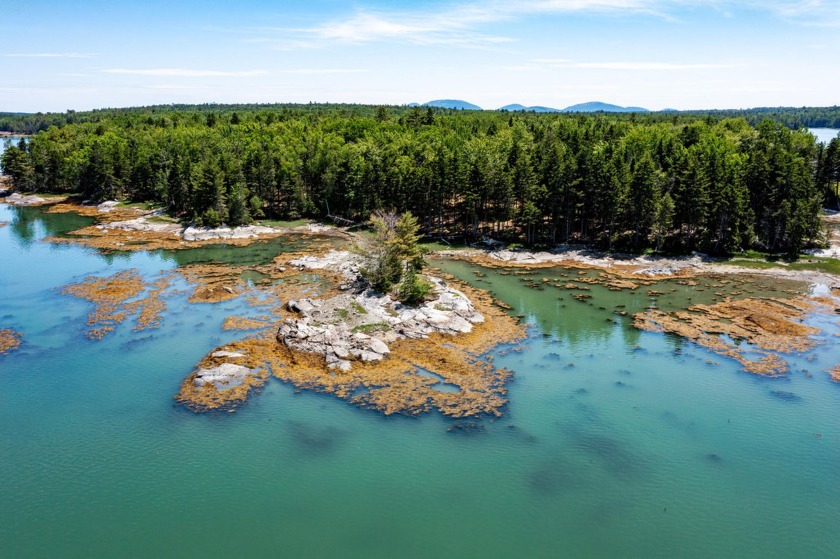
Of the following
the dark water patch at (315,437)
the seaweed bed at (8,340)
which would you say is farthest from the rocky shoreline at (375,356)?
the seaweed bed at (8,340)

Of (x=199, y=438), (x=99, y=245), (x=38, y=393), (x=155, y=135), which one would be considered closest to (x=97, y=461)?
(x=199, y=438)

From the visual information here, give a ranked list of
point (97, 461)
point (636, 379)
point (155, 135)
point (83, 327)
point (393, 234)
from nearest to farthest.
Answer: point (97, 461), point (636, 379), point (83, 327), point (393, 234), point (155, 135)

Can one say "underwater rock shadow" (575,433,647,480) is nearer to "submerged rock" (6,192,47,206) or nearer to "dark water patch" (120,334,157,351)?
"dark water patch" (120,334,157,351)

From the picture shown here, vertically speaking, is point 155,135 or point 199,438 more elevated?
point 155,135

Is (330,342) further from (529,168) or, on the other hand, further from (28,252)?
(28,252)

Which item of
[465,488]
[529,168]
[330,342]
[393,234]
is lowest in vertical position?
[465,488]

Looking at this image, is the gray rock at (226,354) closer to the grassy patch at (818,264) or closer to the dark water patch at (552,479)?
the dark water patch at (552,479)

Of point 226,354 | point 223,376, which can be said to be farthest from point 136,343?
point 223,376
